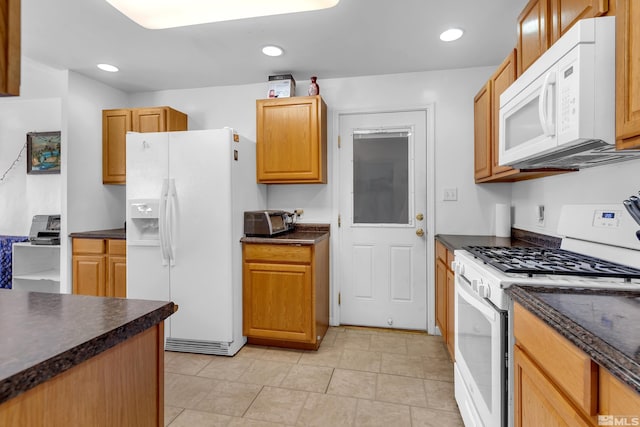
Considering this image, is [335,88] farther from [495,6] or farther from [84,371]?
[84,371]

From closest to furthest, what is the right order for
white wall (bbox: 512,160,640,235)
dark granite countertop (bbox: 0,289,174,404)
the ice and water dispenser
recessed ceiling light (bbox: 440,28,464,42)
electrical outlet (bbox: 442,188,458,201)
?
→ 1. dark granite countertop (bbox: 0,289,174,404)
2. white wall (bbox: 512,160,640,235)
3. recessed ceiling light (bbox: 440,28,464,42)
4. the ice and water dispenser
5. electrical outlet (bbox: 442,188,458,201)

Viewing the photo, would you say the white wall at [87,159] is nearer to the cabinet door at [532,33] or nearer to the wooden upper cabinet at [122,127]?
the wooden upper cabinet at [122,127]

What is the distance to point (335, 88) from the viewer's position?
316cm

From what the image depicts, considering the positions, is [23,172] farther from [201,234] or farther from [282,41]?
[282,41]

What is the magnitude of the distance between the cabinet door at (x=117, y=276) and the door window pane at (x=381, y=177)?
7.01 feet

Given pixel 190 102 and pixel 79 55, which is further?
pixel 190 102

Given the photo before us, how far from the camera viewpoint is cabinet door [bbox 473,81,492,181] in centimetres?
237

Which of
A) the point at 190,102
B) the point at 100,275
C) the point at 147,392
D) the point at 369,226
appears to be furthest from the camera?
the point at 190,102

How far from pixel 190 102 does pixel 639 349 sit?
374 centimetres

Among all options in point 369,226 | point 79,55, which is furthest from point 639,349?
point 79,55

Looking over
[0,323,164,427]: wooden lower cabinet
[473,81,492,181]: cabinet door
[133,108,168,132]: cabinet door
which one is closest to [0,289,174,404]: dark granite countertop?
[0,323,164,427]: wooden lower cabinet

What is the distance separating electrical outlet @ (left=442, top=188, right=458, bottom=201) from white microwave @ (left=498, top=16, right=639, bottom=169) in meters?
1.44

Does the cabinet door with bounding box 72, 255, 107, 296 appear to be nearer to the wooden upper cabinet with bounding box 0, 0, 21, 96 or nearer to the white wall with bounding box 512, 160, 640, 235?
the wooden upper cabinet with bounding box 0, 0, 21, 96

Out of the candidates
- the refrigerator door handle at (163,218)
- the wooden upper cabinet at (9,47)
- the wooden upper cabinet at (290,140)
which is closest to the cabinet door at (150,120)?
the refrigerator door handle at (163,218)
